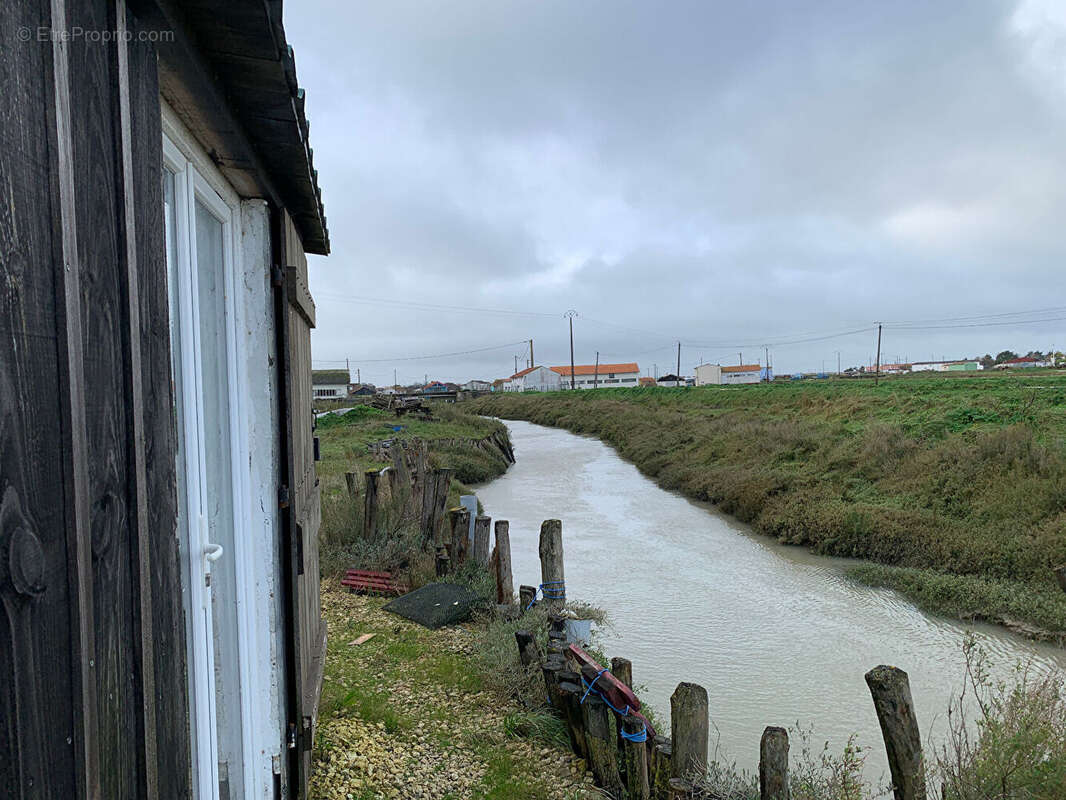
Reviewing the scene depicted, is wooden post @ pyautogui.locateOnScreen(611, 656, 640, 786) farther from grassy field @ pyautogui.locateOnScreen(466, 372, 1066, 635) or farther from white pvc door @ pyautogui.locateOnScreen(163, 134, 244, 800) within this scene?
grassy field @ pyautogui.locateOnScreen(466, 372, 1066, 635)

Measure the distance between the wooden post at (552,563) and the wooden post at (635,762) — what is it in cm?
164

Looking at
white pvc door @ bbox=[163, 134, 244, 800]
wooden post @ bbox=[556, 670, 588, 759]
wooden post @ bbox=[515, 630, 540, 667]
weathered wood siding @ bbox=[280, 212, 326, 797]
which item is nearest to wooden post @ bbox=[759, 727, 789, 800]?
wooden post @ bbox=[556, 670, 588, 759]

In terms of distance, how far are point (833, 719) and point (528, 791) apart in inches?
122

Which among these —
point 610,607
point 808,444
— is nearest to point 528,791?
point 610,607

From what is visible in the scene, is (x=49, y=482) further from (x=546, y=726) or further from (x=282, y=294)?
(x=546, y=726)

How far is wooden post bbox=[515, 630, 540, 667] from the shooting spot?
4.54 m

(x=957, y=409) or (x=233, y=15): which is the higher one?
(x=233, y=15)

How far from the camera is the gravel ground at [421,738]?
345cm

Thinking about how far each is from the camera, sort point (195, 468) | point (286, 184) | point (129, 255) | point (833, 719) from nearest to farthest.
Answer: point (129, 255) → point (195, 468) → point (286, 184) → point (833, 719)

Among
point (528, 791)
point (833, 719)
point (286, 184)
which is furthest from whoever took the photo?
point (833, 719)

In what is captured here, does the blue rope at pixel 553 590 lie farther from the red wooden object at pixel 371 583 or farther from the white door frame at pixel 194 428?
the white door frame at pixel 194 428

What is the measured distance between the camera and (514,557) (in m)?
9.53

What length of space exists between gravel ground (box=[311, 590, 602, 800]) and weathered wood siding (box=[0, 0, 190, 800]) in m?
2.49

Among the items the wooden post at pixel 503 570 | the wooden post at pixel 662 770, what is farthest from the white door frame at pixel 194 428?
the wooden post at pixel 503 570
